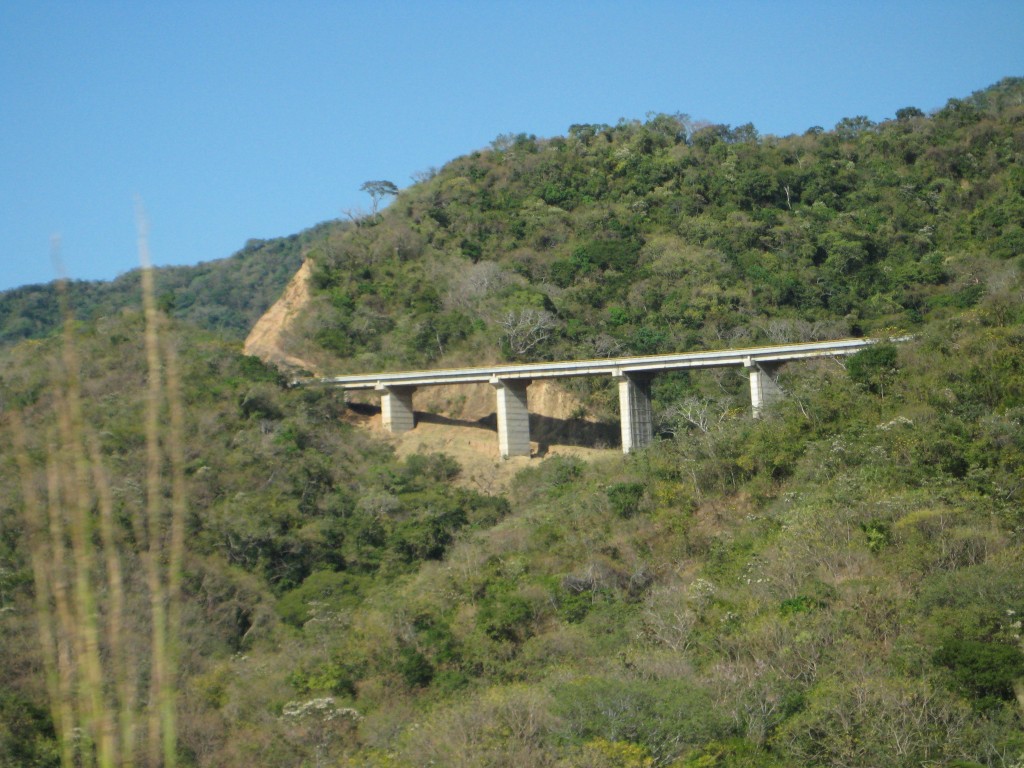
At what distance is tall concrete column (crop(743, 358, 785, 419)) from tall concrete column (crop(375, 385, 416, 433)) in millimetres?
12771

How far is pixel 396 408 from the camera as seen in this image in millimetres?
43000

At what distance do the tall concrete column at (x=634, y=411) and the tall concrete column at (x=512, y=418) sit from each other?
11.5 ft

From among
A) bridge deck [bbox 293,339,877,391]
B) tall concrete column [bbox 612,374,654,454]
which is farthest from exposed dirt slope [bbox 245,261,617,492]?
bridge deck [bbox 293,339,877,391]

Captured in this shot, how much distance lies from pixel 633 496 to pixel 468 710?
13.1 m

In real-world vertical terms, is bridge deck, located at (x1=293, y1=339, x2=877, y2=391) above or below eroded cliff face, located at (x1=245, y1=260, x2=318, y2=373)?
below

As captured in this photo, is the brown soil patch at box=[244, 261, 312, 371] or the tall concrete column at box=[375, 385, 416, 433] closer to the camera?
the tall concrete column at box=[375, 385, 416, 433]

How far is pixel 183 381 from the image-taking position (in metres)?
38.2

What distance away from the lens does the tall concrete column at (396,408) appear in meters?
42.8

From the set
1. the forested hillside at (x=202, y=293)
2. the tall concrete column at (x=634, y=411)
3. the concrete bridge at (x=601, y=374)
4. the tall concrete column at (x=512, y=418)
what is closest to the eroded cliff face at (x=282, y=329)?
the concrete bridge at (x=601, y=374)

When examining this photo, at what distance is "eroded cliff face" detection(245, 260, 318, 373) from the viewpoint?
155 feet

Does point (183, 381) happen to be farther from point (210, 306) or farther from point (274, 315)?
point (210, 306)

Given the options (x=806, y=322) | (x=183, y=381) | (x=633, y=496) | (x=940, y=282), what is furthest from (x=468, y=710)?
(x=940, y=282)

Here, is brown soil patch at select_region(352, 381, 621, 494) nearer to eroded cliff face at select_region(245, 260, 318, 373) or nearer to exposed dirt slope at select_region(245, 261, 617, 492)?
exposed dirt slope at select_region(245, 261, 617, 492)

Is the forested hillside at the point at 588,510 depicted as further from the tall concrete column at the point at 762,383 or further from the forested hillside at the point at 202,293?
the forested hillside at the point at 202,293
